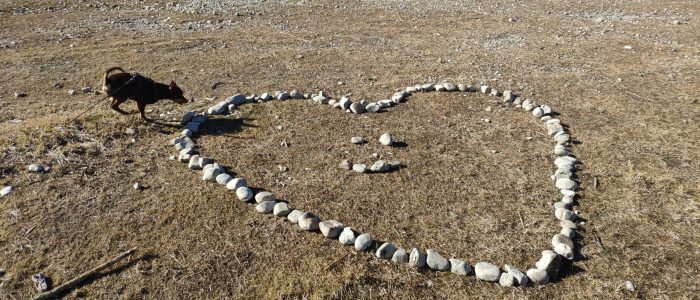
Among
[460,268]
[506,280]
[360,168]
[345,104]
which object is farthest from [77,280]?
[345,104]

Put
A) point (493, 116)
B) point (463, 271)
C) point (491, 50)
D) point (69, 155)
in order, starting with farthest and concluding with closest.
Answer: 1. point (491, 50)
2. point (493, 116)
3. point (69, 155)
4. point (463, 271)

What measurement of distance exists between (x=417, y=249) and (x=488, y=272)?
2.80ft

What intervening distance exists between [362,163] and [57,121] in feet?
18.4

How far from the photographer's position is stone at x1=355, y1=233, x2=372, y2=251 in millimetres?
5660

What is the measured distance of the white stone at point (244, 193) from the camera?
256 inches

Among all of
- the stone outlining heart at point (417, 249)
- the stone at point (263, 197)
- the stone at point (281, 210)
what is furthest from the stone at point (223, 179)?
the stone at point (281, 210)

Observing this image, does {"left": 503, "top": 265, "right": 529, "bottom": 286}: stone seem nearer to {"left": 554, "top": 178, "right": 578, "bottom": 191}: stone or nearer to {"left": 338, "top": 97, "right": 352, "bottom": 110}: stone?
{"left": 554, "top": 178, "right": 578, "bottom": 191}: stone

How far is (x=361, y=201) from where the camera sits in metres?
6.71

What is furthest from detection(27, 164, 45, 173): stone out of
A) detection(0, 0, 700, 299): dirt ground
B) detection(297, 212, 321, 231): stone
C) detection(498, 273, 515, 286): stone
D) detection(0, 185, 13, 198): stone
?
detection(498, 273, 515, 286): stone

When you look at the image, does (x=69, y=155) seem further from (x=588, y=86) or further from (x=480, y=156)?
(x=588, y=86)

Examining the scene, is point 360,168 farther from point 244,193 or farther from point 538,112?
point 538,112

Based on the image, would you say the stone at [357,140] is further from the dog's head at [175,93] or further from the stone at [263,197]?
the dog's head at [175,93]

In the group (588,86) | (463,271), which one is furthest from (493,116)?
(463,271)

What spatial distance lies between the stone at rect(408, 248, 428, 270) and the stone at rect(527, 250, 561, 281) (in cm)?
121
